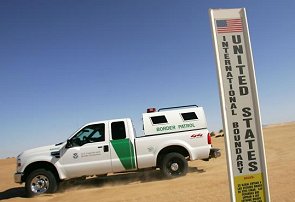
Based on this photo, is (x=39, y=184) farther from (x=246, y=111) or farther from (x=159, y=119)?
(x=246, y=111)

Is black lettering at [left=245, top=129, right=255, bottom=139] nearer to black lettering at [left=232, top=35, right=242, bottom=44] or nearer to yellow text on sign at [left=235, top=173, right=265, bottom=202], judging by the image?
yellow text on sign at [left=235, top=173, right=265, bottom=202]

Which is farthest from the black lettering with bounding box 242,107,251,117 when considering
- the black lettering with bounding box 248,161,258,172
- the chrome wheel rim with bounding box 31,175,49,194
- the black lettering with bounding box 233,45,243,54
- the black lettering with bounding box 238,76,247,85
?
the chrome wheel rim with bounding box 31,175,49,194

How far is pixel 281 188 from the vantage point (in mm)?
7312

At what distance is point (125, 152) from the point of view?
10789 mm

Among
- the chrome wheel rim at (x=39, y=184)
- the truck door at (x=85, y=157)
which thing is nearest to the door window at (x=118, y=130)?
the truck door at (x=85, y=157)

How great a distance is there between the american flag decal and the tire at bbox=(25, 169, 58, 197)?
328 inches

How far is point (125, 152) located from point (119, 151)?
194 mm

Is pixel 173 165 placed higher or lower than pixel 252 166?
lower

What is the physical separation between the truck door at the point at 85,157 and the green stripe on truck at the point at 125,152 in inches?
11.3

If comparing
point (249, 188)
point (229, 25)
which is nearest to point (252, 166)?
point (249, 188)

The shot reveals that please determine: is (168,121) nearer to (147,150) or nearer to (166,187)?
(147,150)

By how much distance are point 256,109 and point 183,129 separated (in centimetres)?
799

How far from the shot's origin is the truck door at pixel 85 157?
10594mm

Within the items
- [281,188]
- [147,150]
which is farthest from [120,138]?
[281,188]
